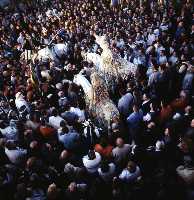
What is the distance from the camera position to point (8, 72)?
561 inches

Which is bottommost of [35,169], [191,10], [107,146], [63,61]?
[35,169]

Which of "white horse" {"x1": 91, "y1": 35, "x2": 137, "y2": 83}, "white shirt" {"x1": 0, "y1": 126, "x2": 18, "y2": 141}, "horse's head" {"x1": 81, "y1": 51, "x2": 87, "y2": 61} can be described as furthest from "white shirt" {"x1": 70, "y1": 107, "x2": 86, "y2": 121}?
"horse's head" {"x1": 81, "y1": 51, "x2": 87, "y2": 61}

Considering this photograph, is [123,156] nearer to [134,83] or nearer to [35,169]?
[35,169]

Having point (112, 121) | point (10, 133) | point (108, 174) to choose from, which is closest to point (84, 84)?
point (112, 121)

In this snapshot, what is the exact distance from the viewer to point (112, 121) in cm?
1095

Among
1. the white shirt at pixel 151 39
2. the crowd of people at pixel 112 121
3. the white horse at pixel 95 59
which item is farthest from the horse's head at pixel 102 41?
the white shirt at pixel 151 39

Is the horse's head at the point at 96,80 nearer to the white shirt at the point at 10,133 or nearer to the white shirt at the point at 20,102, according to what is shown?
the white shirt at the point at 20,102

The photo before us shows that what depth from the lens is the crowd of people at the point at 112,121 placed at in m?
8.59

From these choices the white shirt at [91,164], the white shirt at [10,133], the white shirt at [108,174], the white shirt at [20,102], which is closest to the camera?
the white shirt at [108,174]

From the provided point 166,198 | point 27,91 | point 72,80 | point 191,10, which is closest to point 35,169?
point 166,198

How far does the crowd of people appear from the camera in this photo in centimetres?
859

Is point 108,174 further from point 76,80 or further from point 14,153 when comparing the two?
point 76,80

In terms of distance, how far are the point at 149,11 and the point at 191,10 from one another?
5.89 ft

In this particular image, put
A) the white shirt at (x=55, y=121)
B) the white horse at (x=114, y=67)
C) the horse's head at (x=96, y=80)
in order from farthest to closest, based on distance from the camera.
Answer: the white horse at (x=114, y=67)
the horse's head at (x=96, y=80)
the white shirt at (x=55, y=121)
